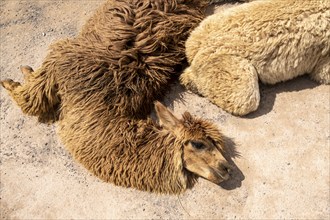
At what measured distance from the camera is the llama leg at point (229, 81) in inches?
172

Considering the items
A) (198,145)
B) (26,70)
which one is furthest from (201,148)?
(26,70)

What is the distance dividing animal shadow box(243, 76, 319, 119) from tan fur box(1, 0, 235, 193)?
32.3 inches

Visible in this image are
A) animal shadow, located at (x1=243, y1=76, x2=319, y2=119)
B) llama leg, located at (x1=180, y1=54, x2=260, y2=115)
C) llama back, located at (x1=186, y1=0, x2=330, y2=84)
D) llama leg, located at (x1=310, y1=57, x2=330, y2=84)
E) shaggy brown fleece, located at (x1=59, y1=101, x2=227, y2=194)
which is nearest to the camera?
shaggy brown fleece, located at (x1=59, y1=101, x2=227, y2=194)

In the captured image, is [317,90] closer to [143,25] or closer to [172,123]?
[172,123]

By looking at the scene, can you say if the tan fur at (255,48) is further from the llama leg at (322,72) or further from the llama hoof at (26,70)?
the llama hoof at (26,70)

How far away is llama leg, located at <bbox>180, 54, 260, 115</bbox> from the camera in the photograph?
4367 mm

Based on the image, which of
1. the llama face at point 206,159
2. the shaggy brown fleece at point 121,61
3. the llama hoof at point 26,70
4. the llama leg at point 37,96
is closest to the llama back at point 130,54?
the shaggy brown fleece at point 121,61

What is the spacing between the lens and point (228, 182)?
4.21 meters

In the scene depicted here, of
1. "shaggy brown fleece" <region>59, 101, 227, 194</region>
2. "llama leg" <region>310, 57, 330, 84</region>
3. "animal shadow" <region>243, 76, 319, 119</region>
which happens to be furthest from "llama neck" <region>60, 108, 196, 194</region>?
"llama leg" <region>310, 57, 330, 84</region>

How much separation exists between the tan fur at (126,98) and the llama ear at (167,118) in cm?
1

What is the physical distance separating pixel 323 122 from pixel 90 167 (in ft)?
8.34

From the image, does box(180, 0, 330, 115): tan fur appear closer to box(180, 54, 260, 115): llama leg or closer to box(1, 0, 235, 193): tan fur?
box(180, 54, 260, 115): llama leg

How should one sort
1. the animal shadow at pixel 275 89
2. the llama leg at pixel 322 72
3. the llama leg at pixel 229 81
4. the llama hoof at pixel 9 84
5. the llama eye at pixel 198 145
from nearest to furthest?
1. the llama eye at pixel 198 145
2. the llama leg at pixel 229 81
3. the llama leg at pixel 322 72
4. the animal shadow at pixel 275 89
5. the llama hoof at pixel 9 84

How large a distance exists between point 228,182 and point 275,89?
1.30 meters
